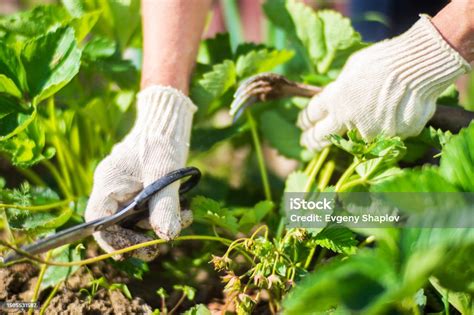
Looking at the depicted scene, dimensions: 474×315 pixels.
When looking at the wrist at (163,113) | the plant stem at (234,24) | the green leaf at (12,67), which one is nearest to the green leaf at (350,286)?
the wrist at (163,113)

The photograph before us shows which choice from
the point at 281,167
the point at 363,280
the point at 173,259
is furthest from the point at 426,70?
the point at 281,167

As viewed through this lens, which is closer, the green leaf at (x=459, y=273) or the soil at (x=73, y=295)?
the green leaf at (x=459, y=273)

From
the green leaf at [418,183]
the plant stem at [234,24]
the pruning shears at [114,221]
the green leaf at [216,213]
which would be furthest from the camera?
the plant stem at [234,24]

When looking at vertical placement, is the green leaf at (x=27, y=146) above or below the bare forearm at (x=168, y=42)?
below

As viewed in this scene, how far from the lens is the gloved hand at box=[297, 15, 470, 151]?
0.98 metres

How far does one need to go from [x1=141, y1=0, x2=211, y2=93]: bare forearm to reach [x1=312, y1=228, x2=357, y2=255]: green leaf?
0.38 meters

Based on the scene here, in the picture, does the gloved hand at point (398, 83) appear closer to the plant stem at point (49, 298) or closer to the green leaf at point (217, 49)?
the green leaf at point (217, 49)

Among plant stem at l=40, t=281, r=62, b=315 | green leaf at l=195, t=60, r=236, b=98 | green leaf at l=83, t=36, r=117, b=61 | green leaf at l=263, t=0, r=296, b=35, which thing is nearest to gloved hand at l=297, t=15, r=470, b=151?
green leaf at l=195, t=60, r=236, b=98

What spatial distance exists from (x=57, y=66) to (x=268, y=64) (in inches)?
16.2

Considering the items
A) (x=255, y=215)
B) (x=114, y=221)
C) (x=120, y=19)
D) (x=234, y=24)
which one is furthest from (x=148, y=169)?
(x=234, y=24)

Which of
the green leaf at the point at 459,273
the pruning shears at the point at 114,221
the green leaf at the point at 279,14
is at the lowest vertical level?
the green leaf at the point at 459,273

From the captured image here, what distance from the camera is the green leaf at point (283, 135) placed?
127 centimetres

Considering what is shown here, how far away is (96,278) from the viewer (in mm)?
1094

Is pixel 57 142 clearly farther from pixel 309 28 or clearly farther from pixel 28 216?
pixel 309 28
